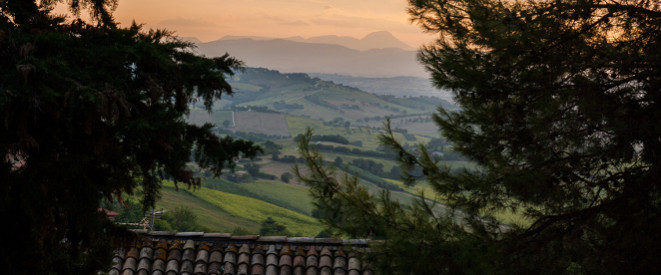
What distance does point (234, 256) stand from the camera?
848 centimetres

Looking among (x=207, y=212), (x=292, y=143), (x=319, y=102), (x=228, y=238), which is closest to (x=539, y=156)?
(x=228, y=238)

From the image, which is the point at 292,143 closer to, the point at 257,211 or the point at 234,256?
the point at 257,211

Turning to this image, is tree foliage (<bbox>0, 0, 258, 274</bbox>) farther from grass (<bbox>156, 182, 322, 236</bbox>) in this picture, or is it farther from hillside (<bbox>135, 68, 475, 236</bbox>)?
grass (<bbox>156, 182, 322, 236</bbox>)

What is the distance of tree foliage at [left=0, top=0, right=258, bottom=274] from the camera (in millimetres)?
4230

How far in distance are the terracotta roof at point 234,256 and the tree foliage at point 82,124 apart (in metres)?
2.62

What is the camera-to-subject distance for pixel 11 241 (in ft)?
16.1

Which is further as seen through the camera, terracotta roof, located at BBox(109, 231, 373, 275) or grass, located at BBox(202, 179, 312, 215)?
grass, located at BBox(202, 179, 312, 215)

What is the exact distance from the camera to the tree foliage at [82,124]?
423cm

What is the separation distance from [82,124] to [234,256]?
14.8 feet

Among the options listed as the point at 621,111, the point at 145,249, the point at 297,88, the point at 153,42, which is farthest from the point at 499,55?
the point at 297,88

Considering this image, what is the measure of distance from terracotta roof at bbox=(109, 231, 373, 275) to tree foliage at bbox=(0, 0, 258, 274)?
262 cm

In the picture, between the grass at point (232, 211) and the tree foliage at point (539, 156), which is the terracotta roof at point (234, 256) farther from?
the grass at point (232, 211)

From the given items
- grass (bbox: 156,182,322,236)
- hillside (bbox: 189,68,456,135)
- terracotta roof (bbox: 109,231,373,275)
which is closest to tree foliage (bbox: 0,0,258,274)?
terracotta roof (bbox: 109,231,373,275)

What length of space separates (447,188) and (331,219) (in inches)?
54.9
